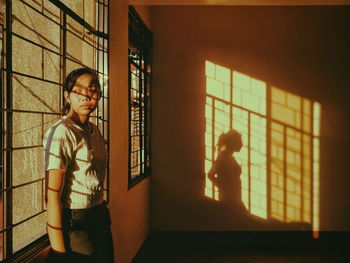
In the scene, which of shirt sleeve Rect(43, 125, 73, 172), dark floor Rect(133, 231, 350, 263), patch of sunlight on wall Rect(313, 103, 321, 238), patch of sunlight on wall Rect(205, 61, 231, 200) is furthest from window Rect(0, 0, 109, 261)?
patch of sunlight on wall Rect(313, 103, 321, 238)

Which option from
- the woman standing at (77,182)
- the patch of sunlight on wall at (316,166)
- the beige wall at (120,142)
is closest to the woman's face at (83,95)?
the woman standing at (77,182)

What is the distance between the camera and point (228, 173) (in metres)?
4.64

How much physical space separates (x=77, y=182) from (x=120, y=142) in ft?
5.25

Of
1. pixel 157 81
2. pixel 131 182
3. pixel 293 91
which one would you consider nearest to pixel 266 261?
pixel 131 182

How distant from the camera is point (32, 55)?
9.15ft

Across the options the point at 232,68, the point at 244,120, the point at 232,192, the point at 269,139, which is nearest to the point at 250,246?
the point at 232,192

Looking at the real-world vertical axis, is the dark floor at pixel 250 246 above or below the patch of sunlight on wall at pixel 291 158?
below

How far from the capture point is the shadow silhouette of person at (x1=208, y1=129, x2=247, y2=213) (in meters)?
4.62

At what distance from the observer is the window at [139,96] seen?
→ 3896 mm

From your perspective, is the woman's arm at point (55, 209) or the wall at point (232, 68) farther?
the wall at point (232, 68)

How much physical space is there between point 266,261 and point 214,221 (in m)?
0.85

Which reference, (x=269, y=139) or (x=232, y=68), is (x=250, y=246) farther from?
(x=232, y=68)

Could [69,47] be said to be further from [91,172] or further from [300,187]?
[300,187]

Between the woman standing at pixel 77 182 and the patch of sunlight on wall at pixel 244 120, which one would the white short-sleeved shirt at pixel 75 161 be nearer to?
the woman standing at pixel 77 182
